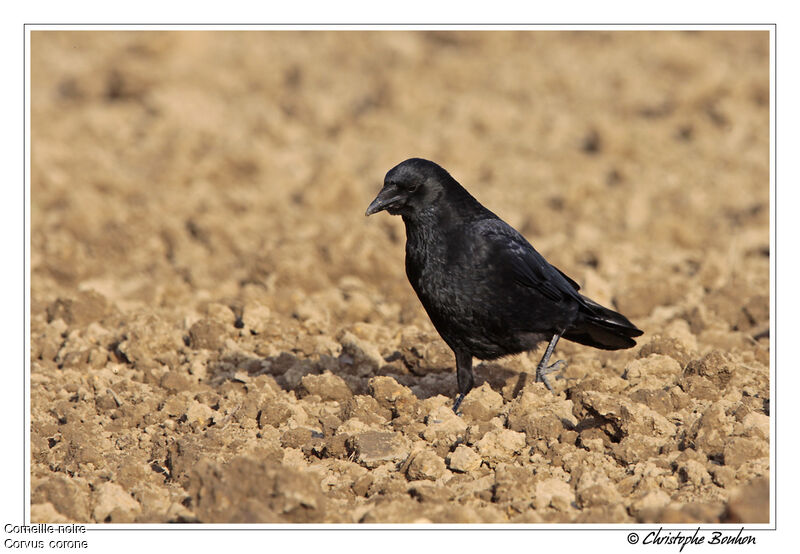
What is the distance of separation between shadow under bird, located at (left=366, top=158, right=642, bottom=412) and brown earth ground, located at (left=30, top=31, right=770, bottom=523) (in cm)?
35

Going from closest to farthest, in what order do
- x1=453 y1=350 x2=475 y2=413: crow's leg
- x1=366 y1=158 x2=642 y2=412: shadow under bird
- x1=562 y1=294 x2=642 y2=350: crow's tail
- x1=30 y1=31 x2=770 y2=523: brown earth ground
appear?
x1=30 y1=31 x2=770 y2=523: brown earth ground
x1=366 y1=158 x2=642 y2=412: shadow under bird
x1=453 y1=350 x2=475 y2=413: crow's leg
x1=562 y1=294 x2=642 y2=350: crow's tail

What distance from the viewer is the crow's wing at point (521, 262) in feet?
20.9

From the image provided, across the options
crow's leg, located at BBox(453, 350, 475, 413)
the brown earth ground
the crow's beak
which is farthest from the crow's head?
the brown earth ground

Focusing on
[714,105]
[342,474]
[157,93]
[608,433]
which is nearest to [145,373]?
→ [342,474]

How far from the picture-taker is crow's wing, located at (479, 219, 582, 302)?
6.38 metres

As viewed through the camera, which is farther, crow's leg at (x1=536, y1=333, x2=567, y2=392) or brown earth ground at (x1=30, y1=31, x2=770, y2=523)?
crow's leg at (x1=536, y1=333, x2=567, y2=392)

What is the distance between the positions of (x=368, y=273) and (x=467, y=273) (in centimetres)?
330

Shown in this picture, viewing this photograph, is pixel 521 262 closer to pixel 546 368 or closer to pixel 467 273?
pixel 467 273

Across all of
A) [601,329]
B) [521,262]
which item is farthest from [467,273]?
[601,329]

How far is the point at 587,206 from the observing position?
37.9 feet

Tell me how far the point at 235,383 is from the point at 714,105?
33.1 ft

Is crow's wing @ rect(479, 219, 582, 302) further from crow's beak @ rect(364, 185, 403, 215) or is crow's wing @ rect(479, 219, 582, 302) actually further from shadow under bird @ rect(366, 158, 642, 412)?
crow's beak @ rect(364, 185, 403, 215)

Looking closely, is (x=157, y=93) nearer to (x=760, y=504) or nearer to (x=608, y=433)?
(x=608, y=433)

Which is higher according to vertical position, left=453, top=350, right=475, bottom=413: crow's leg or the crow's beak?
the crow's beak
